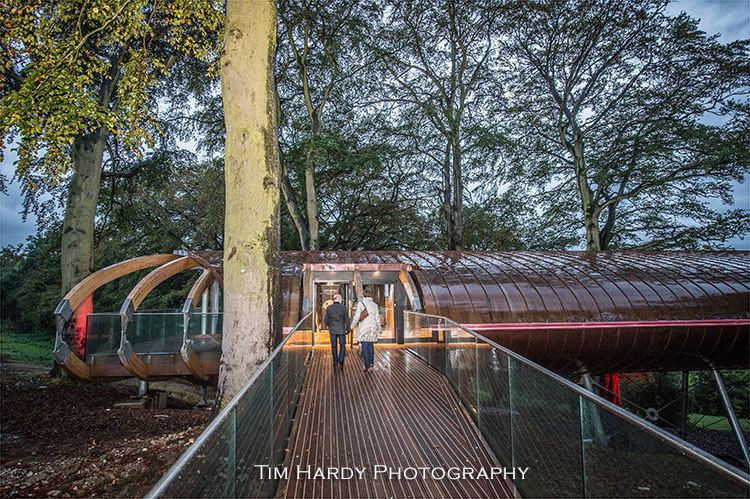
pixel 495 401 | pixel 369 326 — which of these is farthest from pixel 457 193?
pixel 495 401

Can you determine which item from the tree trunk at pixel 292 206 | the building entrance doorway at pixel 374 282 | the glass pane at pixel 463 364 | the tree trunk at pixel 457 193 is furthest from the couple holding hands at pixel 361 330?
the tree trunk at pixel 457 193

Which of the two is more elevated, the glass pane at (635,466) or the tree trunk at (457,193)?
the tree trunk at (457,193)

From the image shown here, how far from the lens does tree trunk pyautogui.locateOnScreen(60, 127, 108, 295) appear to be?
40.0ft

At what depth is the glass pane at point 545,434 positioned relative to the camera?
2555mm

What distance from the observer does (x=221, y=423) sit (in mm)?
1987

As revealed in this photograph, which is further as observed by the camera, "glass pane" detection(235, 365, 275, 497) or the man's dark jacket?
the man's dark jacket

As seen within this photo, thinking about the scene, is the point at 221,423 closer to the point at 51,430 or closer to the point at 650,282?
the point at 51,430

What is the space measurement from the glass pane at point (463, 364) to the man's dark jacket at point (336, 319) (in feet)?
7.96

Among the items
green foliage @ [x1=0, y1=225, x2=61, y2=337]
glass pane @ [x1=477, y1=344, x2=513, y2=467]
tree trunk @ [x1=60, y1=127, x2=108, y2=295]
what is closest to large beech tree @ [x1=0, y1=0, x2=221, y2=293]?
tree trunk @ [x1=60, y1=127, x2=108, y2=295]

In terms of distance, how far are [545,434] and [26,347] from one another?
33231 mm

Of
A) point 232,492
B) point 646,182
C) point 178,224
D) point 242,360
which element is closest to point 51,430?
point 242,360

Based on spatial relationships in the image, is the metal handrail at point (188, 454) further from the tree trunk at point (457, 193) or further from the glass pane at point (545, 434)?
the tree trunk at point (457, 193)

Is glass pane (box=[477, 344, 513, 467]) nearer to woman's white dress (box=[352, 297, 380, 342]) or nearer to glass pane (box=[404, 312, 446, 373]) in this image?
glass pane (box=[404, 312, 446, 373])

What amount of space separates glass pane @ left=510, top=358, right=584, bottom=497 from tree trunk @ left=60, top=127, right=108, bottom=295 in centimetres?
1320
